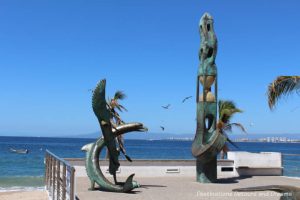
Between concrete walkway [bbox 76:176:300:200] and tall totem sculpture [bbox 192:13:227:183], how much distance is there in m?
0.62

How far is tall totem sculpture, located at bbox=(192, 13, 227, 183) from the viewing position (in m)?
15.6

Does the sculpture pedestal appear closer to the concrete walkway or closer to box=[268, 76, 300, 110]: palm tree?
the concrete walkway

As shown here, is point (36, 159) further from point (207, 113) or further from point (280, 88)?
point (280, 88)

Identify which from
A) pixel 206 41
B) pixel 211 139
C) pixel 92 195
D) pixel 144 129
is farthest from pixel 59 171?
pixel 206 41

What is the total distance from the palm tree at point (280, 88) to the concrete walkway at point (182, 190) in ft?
12.5

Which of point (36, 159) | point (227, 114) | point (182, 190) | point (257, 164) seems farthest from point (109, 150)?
point (36, 159)

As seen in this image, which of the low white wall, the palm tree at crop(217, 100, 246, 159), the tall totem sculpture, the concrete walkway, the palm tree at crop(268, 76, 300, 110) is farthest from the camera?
the palm tree at crop(217, 100, 246, 159)

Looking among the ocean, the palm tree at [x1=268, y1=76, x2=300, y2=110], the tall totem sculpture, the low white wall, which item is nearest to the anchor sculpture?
the tall totem sculpture

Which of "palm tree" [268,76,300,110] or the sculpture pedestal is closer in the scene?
"palm tree" [268,76,300,110]

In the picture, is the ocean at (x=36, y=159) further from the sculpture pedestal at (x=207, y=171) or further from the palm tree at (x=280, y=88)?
the palm tree at (x=280, y=88)

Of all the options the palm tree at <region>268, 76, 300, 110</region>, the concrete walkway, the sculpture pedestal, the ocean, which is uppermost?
the palm tree at <region>268, 76, 300, 110</region>

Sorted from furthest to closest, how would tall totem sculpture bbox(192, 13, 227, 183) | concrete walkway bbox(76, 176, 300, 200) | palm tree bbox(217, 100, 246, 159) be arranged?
palm tree bbox(217, 100, 246, 159) < tall totem sculpture bbox(192, 13, 227, 183) < concrete walkway bbox(76, 176, 300, 200)

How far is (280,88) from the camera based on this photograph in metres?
9.25

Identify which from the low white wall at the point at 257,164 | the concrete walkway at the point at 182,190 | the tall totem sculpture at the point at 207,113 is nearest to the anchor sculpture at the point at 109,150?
the concrete walkway at the point at 182,190
